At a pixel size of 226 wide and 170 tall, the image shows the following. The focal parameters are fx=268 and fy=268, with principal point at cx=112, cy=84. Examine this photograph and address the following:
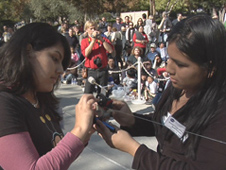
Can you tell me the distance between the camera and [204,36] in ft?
3.71

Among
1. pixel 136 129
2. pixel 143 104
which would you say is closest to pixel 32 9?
pixel 143 104

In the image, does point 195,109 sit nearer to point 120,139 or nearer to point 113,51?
point 120,139

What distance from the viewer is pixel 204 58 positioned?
1.15 metres

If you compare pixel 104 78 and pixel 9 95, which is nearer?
pixel 9 95

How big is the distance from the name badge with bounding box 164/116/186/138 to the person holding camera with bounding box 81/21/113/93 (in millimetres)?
3763

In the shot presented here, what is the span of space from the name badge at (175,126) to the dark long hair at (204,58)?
0.03 meters

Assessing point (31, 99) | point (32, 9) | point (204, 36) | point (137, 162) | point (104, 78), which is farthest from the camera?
point (32, 9)

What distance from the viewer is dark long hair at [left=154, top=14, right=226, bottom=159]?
3.72ft

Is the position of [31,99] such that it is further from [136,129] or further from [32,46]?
[136,129]

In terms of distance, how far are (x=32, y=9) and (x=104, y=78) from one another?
27.3 m

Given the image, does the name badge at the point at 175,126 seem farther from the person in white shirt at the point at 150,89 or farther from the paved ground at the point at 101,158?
the person in white shirt at the point at 150,89

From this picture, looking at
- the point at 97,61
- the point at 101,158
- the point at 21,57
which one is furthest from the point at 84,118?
the point at 97,61

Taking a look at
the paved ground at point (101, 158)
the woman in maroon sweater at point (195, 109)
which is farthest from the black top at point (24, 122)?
the paved ground at point (101, 158)

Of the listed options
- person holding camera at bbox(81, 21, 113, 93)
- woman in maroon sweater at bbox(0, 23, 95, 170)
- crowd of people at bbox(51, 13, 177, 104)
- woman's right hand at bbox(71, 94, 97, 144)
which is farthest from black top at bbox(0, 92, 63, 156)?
person holding camera at bbox(81, 21, 113, 93)
